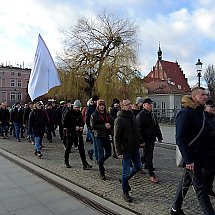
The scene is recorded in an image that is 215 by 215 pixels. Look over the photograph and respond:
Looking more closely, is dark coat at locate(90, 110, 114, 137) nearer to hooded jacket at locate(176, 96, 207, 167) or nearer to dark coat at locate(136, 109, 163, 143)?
dark coat at locate(136, 109, 163, 143)

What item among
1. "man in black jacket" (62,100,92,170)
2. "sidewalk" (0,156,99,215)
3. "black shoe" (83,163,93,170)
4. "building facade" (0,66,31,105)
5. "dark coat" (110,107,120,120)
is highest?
"building facade" (0,66,31,105)

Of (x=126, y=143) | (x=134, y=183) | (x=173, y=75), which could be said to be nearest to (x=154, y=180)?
(x=134, y=183)

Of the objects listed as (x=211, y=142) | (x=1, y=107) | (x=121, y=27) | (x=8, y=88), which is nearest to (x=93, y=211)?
(x=211, y=142)

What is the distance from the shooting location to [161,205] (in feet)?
16.8

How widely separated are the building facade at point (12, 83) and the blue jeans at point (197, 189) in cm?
8778

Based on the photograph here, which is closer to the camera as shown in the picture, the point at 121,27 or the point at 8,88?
the point at 121,27

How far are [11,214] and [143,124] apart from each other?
3110 millimetres

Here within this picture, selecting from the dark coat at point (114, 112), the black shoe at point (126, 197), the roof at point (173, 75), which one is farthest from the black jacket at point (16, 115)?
the roof at point (173, 75)

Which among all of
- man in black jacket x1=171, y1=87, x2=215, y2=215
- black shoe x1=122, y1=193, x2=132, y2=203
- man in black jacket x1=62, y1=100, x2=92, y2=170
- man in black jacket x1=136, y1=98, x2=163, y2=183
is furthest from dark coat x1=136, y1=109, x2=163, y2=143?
man in black jacket x1=171, y1=87, x2=215, y2=215

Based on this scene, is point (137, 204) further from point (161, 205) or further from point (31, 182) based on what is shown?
point (31, 182)

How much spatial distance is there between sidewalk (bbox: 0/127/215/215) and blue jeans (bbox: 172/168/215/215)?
1.12ft

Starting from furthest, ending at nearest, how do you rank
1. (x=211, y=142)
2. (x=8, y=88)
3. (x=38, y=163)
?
(x=8, y=88) → (x=38, y=163) → (x=211, y=142)

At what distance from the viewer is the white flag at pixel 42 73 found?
11.7m

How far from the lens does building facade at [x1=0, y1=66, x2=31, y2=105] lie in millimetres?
90062
